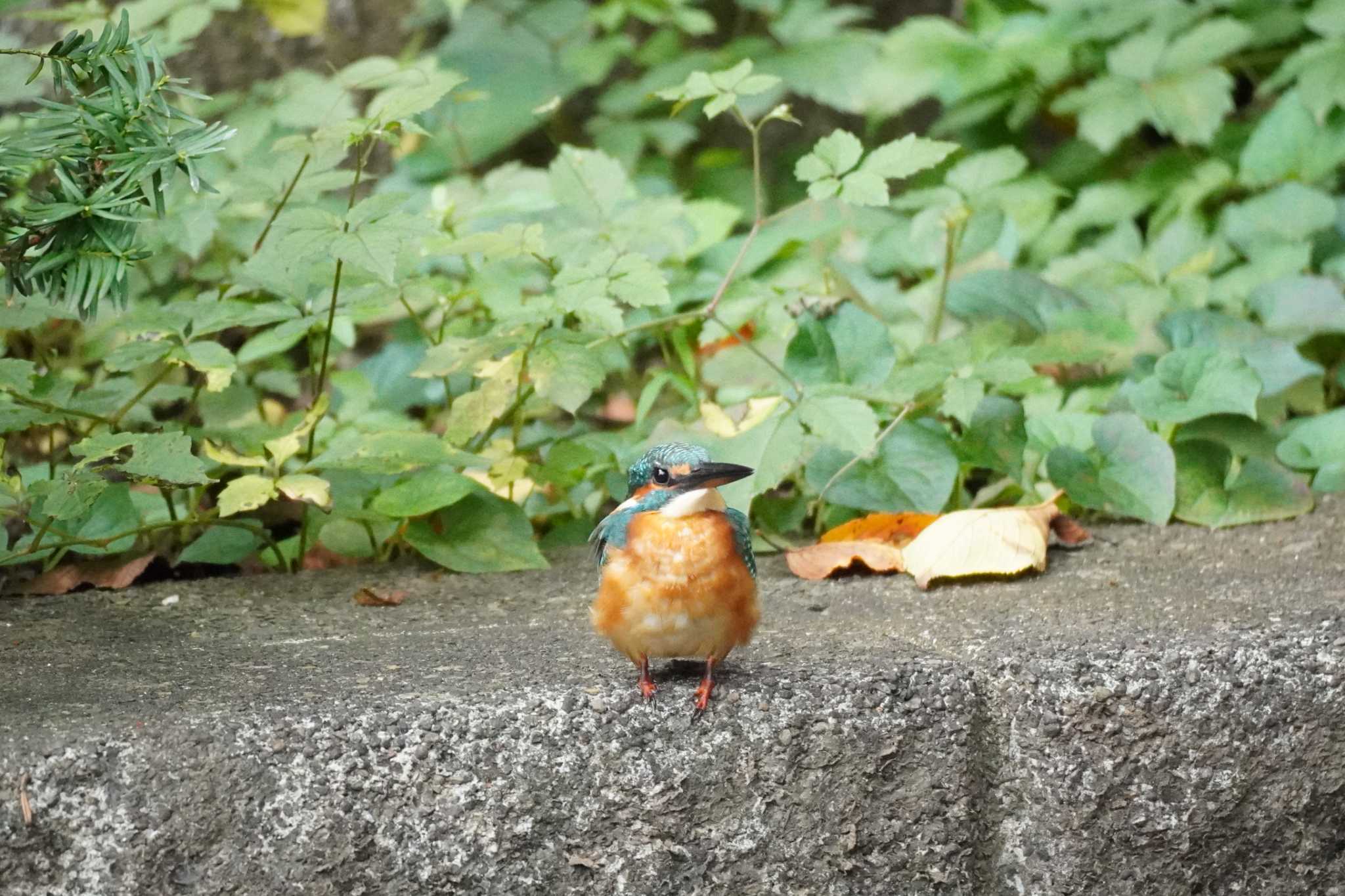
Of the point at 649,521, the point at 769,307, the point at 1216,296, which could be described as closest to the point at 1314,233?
the point at 1216,296

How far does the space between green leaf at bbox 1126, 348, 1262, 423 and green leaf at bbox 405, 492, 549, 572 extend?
4.42ft

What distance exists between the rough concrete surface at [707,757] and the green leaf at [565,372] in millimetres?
479

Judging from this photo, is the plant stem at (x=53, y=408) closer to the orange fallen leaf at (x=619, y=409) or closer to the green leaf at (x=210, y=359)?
the green leaf at (x=210, y=359)

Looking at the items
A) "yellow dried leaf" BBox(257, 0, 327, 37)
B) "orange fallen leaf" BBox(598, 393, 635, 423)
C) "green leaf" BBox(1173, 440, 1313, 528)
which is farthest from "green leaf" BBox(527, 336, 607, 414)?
"yellow dried leaf" BBox(257, 0, 327, 37)

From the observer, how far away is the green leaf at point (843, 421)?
254 cm

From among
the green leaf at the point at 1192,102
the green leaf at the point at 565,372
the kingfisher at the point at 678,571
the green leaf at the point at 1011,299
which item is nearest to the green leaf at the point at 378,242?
the green leaf at the point at 565,372

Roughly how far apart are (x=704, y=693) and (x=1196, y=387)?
1558 millimetres

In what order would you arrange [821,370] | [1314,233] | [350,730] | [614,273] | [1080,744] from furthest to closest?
1. [1314,233]
2. [821,370]
3. [614,273]
4. [1080,744]
5. [350,730]

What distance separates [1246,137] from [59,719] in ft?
13.7

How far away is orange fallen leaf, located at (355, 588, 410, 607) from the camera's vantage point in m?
2.65

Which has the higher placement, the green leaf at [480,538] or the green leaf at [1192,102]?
the green leaf at [1192,102]

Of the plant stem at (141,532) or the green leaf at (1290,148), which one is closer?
the plant stem at (141,532)

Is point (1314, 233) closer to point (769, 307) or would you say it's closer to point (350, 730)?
point (769, 307)

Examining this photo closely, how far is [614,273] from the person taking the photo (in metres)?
2.74
